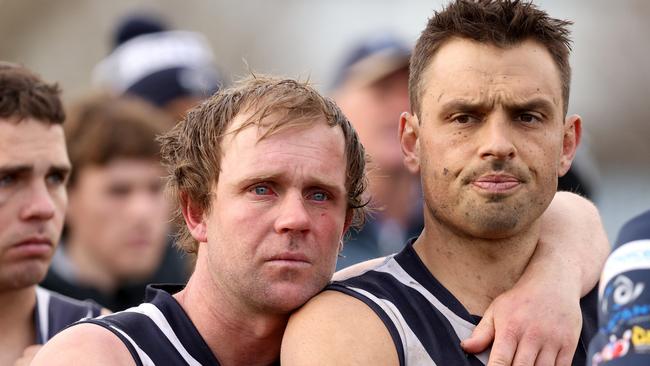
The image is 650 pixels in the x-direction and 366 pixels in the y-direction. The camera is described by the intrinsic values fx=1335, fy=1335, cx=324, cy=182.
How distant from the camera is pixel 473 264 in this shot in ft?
16.1

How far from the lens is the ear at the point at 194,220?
5.15m

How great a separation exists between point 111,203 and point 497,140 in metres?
5.03

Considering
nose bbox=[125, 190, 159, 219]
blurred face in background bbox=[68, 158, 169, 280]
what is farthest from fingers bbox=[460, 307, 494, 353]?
nose bbox=[125, 190, 159, 219]

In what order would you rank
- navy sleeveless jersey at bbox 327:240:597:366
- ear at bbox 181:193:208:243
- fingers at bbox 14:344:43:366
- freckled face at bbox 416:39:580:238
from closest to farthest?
navy sleeveless jersey at bbox 327:240:597:366
freckled face at bbox 416:39:580:238
ear at bbox 181:193:208:243
fingers at bbox 14:344:43:366

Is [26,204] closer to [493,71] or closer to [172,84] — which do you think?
[493,71]

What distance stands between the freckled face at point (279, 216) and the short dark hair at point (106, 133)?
13.4 ft

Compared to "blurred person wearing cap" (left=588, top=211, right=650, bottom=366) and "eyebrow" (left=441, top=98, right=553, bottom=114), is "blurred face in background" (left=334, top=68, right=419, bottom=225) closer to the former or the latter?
"eyebrow" (left=441, top=98, right=553, bottom=114)

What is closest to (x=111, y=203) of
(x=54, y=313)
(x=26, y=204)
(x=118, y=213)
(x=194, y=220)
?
(x=118, y=213)

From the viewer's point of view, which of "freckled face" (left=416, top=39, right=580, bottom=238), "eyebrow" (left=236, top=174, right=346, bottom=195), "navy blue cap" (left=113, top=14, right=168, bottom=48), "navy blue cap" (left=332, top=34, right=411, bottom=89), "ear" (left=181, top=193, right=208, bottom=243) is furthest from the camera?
"navy blue cap" (left=113, top=14, right=168, bottom=48)

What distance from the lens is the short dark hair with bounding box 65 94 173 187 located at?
8.98 meters

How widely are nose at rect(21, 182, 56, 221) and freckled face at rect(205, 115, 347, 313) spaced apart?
122 cm

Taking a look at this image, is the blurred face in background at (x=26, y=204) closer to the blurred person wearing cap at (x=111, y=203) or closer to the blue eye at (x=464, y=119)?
the blue eye at (x=464, y=119)

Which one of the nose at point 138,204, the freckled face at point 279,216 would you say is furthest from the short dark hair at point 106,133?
the freckled face at point 279,216

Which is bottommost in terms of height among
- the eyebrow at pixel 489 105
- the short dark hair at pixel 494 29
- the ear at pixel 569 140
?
the ear at pixel 569 140
